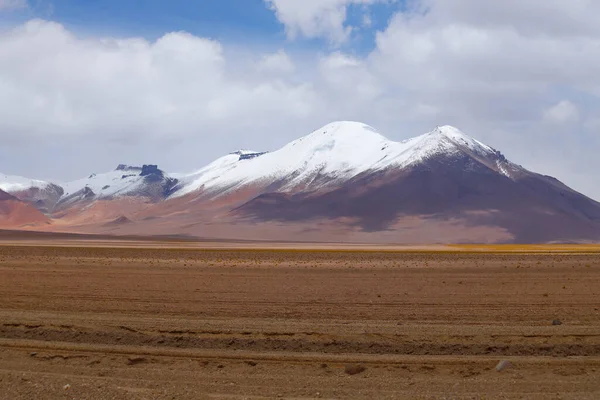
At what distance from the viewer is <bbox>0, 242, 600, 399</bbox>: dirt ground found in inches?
461

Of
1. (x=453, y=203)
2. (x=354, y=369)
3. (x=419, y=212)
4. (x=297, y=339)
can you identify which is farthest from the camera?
(x=453, y=203)

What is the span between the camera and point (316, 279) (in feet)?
101

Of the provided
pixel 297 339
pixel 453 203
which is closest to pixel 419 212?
pixel 453 203

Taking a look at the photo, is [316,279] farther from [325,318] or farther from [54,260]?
[54,260]

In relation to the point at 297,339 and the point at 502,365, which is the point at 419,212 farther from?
the point at 502,365

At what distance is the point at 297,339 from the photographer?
15.4m

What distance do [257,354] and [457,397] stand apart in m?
4.58

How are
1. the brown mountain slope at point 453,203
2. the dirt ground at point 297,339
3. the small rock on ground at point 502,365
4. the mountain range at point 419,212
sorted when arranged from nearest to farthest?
the dirt ground at point 297,339, the small rock on ground at point 502,365, the mountain range at point 419,212, the brown mountain slope at point 453,203

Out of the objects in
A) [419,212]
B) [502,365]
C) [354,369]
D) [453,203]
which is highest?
[453,203]

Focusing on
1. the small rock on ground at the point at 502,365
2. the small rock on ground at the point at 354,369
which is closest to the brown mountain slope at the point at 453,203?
the small rock on ground at the point at 502,365

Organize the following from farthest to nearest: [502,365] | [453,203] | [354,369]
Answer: [453,203]
[354,369]
[502,365]

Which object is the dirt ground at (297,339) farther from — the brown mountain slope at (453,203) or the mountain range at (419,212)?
the brown mountain slope at (453,203)

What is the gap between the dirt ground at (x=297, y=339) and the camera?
11711 mm

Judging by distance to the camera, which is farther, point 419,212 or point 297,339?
point 419,212
